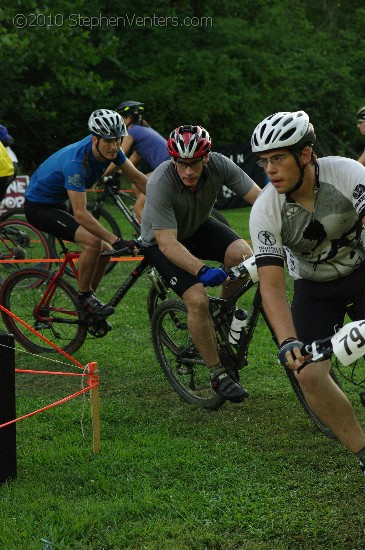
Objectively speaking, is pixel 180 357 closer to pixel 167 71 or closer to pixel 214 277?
pixel 214 277

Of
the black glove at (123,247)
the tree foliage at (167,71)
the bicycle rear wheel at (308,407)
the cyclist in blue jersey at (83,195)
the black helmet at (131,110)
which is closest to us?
the bicycle rear wheel at (308,407)

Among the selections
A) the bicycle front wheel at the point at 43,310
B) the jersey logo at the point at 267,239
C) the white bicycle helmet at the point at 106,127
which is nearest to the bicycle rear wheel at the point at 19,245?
the bicycle front wheel at the point at 43,310

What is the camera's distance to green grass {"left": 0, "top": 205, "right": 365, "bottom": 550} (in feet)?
14.6

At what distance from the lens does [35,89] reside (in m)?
24.4

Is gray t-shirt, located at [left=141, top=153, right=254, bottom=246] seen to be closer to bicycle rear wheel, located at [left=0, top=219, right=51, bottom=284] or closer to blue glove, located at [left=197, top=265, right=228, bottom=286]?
blue glove, located at [left=197, top=265, right=228, bottom=286]

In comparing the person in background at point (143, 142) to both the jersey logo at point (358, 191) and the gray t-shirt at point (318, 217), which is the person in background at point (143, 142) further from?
the jersey logo at point (358, 191)

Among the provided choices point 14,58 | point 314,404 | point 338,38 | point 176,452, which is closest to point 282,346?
point 314,404

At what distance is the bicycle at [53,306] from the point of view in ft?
26.1

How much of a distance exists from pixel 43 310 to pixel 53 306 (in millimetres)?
95

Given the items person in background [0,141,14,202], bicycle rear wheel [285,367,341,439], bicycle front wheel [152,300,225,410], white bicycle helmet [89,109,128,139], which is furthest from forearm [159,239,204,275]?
person in background [0,141,14,202]

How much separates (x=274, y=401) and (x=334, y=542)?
2.37 m

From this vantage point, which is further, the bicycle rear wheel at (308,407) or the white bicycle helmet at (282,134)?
the bicycle rear wheel at (308,407)

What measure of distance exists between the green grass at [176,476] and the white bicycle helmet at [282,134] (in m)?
1.81

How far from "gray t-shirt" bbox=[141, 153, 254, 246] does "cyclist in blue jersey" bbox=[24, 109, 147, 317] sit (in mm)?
833
